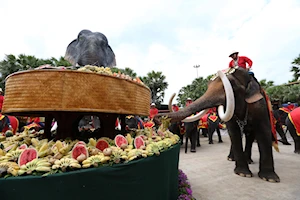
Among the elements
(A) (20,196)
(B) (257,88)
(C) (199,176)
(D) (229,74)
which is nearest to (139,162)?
(A) (20,196)

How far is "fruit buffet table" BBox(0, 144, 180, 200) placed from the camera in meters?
1.49

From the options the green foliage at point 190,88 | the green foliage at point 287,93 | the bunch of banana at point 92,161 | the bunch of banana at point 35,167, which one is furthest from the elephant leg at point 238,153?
the green foliage at point 190,88

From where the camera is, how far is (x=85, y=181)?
64.3 inches

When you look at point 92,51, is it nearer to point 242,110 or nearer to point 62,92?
point 62,92

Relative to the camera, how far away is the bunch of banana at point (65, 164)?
5.22 feet

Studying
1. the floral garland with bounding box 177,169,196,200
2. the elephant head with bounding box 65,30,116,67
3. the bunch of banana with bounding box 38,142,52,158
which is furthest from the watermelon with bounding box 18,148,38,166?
the floral garland with bounding box 177,169,196,200

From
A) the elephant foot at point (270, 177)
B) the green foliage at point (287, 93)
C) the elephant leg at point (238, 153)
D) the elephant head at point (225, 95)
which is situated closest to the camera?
the elephant head at point (225, 95)

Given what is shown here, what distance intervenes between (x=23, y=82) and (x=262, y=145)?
403 centimetres

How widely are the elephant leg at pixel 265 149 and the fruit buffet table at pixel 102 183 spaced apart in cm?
242

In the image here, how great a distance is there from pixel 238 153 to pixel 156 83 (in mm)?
21969

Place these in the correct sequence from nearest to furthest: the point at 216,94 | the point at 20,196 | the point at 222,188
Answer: the point at 20,196 → the point at 222,188 → the point at 216,94

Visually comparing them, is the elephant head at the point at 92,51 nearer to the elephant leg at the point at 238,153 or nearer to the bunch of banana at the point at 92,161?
the bunch of banana at the point at 92,161

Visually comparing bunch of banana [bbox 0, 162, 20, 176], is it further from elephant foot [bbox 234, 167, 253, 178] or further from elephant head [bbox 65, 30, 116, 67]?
elephant foot [bbox 234, 167, 253, 178]

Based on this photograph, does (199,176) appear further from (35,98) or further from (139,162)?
(35,98)
